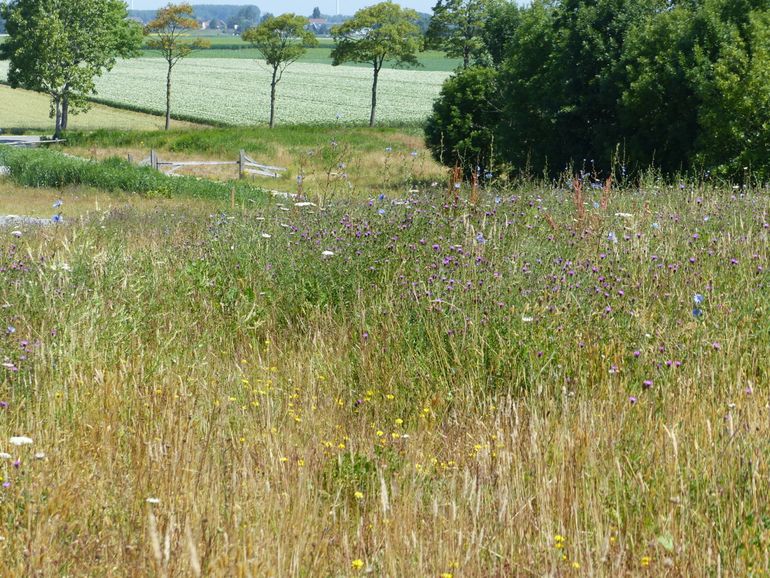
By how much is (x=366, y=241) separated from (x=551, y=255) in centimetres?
128

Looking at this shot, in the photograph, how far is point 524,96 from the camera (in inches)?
1014

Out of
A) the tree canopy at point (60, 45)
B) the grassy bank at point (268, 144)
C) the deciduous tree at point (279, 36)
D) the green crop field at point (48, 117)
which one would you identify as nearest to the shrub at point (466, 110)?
the grassy bank at point (268, 144)

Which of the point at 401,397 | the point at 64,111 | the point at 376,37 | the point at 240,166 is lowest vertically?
the point at 240,166

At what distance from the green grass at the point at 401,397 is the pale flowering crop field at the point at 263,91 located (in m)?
45.5

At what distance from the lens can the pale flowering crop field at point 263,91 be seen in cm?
5859

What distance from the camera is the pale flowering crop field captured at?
192 ft

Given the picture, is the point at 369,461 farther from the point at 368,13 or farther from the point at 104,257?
the point at 368,13

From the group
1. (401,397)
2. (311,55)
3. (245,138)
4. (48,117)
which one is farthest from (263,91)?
(401,397)

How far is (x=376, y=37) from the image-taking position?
57.5 metres

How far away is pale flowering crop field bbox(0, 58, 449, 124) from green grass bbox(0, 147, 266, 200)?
2602 cm

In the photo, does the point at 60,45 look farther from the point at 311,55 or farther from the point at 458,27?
the point at 311,55

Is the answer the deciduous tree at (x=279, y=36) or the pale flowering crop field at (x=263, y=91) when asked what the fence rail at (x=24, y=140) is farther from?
the deciduous tree at (x=279, y=36)

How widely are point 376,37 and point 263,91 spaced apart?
53.1ft

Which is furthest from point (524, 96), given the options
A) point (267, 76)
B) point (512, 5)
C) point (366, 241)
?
point (267, 76)
